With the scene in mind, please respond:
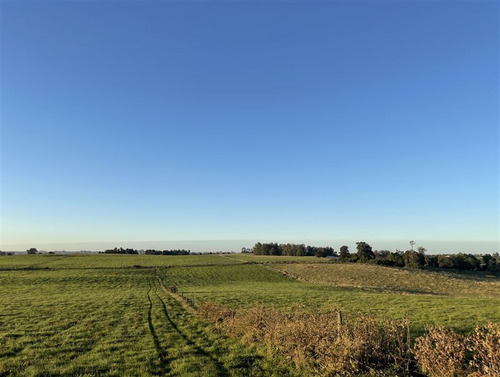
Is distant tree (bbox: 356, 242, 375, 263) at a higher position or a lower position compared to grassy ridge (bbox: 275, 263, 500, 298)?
higher

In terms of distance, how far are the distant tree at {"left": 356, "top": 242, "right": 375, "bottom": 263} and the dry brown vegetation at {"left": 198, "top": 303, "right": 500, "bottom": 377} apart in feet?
335

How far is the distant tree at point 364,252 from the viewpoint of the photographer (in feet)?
356

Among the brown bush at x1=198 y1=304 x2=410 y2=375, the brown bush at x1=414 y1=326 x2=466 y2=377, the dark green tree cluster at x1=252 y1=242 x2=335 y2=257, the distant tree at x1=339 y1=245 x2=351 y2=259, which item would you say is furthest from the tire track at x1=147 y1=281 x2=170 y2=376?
the dark green tree cluster at x1=252 y1=242 x2=335 y2=257

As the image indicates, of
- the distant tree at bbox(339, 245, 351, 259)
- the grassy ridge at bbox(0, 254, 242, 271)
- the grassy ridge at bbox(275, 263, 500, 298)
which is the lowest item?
the grassy ridge at bbox(275, 263, 500, 298)

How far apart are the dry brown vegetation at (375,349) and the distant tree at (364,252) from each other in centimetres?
10211

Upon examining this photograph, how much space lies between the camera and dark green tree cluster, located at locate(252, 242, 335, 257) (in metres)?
163

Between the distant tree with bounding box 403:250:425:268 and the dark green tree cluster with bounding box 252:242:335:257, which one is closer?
the distant tree with bounding box 403:250:425:268

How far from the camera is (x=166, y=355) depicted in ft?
46.7

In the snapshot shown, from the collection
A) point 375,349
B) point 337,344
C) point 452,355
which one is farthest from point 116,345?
point 452,355

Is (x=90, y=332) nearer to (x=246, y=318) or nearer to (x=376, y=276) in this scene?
(x=246, y=318)

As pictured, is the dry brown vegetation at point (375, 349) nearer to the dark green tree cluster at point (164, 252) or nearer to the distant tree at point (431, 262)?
the distant tree at point (431, 262)

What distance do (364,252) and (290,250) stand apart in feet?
207

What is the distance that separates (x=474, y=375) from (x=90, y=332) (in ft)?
62.0

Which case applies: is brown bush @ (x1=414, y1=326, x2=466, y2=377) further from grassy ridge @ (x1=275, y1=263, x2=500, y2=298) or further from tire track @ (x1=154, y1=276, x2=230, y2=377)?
grassy ridge @ (x1=275, y1=263, x2=500, y2=298)
